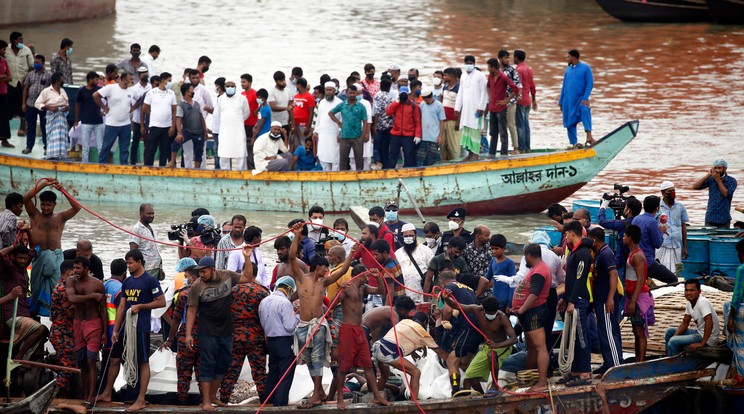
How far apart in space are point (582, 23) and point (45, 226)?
1342 inches

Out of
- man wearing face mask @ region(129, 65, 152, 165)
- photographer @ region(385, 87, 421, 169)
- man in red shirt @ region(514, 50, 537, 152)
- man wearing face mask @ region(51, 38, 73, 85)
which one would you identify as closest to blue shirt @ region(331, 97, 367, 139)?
photographer @ region(385, 87, 421, 169)

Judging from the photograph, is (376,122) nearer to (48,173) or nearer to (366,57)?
(48,173)

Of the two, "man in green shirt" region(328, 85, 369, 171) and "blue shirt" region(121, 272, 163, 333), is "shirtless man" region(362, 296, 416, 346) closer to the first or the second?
"blue shirt" region(121, 272, 163, 333)

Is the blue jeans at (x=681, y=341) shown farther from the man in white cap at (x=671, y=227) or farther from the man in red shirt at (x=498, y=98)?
the man in red shirt at (x=498, y=98)

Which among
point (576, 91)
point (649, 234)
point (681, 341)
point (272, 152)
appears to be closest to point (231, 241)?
point (649, 234)

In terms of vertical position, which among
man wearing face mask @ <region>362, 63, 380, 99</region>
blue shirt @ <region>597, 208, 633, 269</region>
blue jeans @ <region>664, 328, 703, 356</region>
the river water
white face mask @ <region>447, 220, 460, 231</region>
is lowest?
the river water

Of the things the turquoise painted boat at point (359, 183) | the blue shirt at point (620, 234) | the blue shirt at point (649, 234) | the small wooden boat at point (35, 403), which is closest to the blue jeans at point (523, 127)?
the turquoise painted boat at point (359, 183)

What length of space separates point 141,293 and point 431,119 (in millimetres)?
8165

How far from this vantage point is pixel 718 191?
597 inches

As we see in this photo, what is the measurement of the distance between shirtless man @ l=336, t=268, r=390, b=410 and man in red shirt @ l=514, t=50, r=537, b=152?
808 centimetres

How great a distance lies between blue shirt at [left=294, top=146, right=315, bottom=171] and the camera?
18641mm

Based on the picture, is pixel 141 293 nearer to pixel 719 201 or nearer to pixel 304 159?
pixel 719 201

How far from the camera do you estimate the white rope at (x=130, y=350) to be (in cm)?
1077

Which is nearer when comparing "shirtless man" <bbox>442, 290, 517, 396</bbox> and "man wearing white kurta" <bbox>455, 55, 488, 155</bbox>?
"shirtless man" <bbox>442, 290, 517, 396</bbox>
